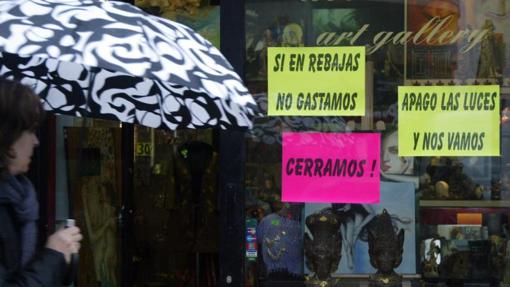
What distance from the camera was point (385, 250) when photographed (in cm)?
427

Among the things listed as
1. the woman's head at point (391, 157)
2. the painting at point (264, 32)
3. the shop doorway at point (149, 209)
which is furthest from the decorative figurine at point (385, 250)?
the shop doorway at point (149, 209)

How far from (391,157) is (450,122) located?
0.40 m

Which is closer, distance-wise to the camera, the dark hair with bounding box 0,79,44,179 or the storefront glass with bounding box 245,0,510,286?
the dark hair with bounding box 0,79,44,179

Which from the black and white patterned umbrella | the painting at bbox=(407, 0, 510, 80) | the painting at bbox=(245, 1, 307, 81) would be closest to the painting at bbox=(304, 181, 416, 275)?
the painting at bbox=(407, 0, 510, 80)

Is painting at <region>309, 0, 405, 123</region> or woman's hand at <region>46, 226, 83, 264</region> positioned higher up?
painting at <region>309, 0, 405, 123</region>

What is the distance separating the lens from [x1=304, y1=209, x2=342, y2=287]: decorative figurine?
4.28 metres

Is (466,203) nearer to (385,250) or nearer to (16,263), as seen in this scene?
(385,250)

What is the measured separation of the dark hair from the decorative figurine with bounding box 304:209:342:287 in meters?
2.63

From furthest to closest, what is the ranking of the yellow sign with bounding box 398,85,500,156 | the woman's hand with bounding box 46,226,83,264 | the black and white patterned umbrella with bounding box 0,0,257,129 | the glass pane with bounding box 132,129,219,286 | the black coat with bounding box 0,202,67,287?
the glass pane with bounding box 132,129,219,286 → the yellow sign with bounding box 398,85,500,156 → the black and white patterned umbrella with bounding box 0,0,257,129 → the woman's hand with bounding box 46,226,83,264 → the black coat with bounding box 0,202,67,287

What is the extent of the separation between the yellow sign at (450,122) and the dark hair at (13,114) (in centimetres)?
273

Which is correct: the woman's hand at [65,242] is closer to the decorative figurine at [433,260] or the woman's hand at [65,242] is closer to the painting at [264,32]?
the painting at [264,32]

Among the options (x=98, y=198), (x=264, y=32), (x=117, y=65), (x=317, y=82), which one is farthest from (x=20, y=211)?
(x=98, y=198)

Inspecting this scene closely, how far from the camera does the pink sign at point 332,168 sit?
4.23 meters

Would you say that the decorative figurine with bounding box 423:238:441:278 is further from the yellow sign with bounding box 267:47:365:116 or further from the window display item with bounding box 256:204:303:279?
the yellow sign with bounding box 267:47:365:116
